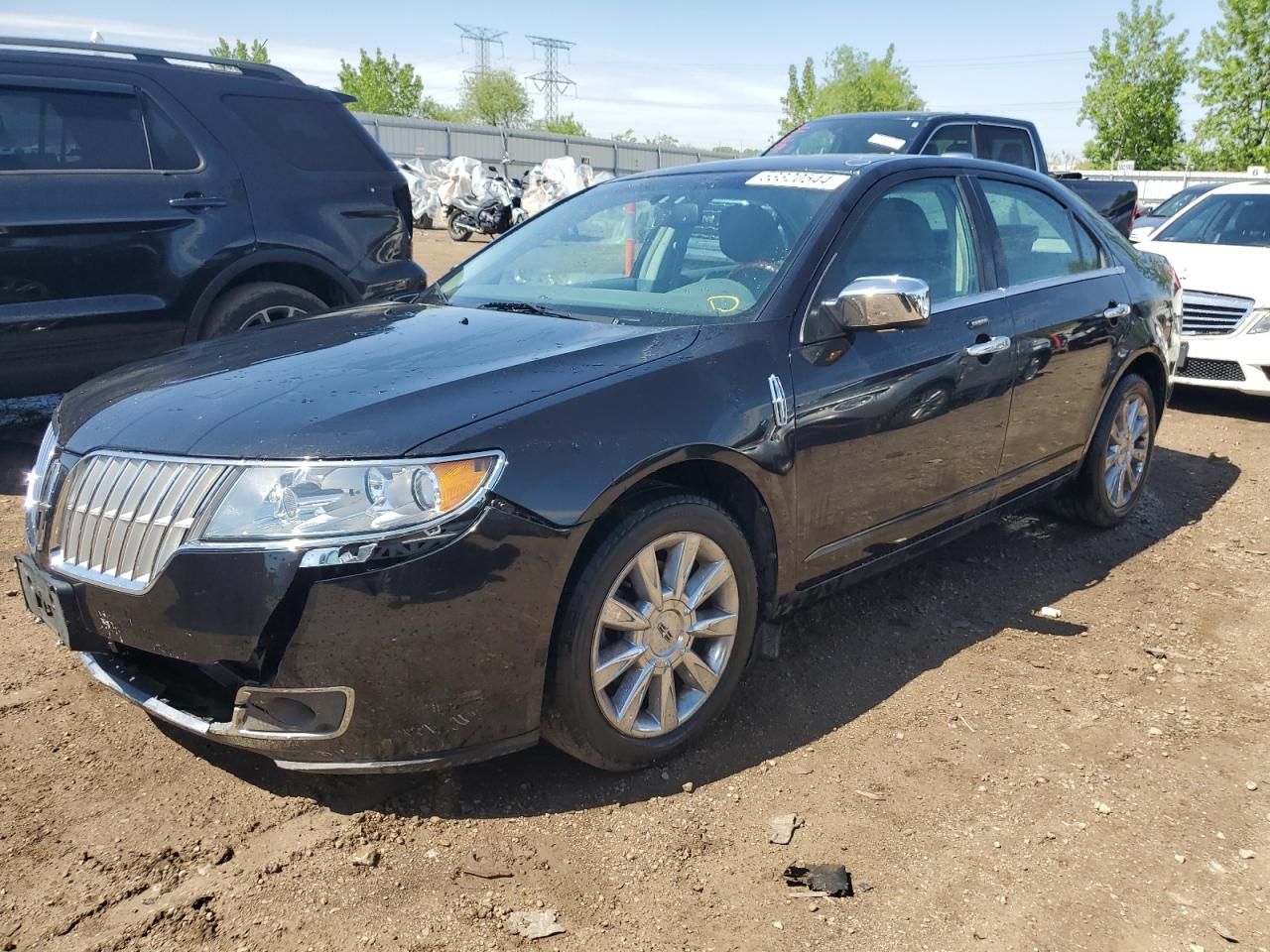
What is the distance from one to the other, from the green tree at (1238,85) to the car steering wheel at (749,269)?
3412 centimetres

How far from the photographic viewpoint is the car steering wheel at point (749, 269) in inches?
134

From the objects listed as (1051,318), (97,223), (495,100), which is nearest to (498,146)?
(97,223)

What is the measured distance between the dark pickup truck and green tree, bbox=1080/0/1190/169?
32.2m

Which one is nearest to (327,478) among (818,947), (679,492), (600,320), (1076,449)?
(679,492)

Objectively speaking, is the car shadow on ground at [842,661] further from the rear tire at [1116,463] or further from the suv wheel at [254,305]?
the suv wheel at [254,305]

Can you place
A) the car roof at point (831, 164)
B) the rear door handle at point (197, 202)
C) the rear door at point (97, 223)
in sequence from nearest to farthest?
the car roof at point (831, 164), the rear door at point (97, 223), the rear door handle at point (197, 202)

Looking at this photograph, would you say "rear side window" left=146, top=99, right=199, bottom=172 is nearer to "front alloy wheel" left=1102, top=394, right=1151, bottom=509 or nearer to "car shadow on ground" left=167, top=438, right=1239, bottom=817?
"car shadow on ground" left=167, top=438, right=1239, bottom=817

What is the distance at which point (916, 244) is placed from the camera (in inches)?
151

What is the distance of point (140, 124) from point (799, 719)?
4.63 metres

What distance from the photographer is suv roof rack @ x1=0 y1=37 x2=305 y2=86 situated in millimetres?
5309

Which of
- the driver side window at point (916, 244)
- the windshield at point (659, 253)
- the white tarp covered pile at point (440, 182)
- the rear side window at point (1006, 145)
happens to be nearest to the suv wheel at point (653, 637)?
the windshield at point (659, 253)

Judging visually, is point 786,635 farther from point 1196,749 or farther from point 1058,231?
point 1058,231

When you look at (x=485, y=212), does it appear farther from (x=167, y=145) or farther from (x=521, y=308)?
(x=521, y=308)

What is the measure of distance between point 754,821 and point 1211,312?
6.95 metres
